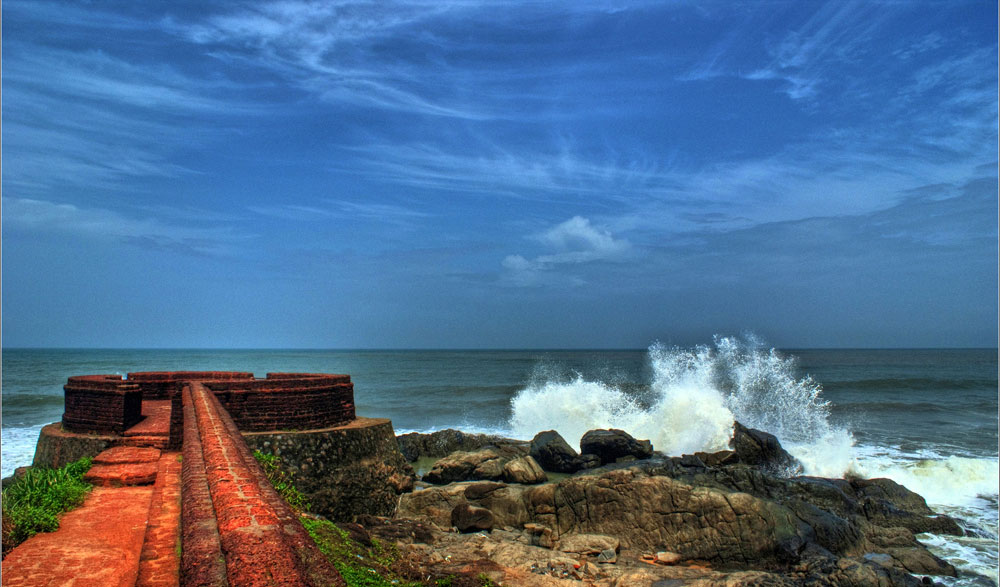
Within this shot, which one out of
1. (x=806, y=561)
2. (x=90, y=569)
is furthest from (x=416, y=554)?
(x=806, y=561)

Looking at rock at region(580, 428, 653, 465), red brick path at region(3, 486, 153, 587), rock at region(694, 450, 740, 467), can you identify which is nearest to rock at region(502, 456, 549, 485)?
rock at region(580, 428, 653, 465)

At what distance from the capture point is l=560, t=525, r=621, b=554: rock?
9.56m

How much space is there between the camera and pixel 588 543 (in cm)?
976

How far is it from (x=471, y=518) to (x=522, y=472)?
3434 millimetres

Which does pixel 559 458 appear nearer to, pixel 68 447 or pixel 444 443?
pixel 444 443

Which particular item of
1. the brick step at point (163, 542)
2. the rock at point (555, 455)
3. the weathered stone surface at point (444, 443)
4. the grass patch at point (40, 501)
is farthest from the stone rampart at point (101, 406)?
the rock at point (555, 455)

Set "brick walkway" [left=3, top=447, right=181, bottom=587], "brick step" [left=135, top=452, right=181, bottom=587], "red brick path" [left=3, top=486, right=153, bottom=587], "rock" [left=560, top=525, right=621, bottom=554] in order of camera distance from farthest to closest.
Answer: "rock" [left=560, top=525, right=621, bottom=554] < "red brick path" [left=3, top=486, right=153, bottom=587] < "brick walkway" [left=3, top=447, right=181, bottom=587] < "brick step" [left=135, top=452, right=181, bottom=587]

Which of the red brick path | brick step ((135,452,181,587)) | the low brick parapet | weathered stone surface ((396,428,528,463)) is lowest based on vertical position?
weathered stone surface ((396,428,528,463))

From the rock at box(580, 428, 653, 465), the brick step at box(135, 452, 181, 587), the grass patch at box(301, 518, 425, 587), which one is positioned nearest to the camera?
the brick step at box(135, 452, 181, 587)

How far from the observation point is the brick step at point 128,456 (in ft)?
30.2

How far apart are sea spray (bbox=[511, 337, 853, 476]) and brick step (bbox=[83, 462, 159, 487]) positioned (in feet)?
53.8

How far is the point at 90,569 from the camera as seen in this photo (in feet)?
16.8

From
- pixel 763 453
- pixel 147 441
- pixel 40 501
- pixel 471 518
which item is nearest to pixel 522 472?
pixel 471 518

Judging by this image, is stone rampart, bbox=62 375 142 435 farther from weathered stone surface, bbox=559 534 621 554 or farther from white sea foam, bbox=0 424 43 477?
weathered stone surface, bbox=559 534 621 554
